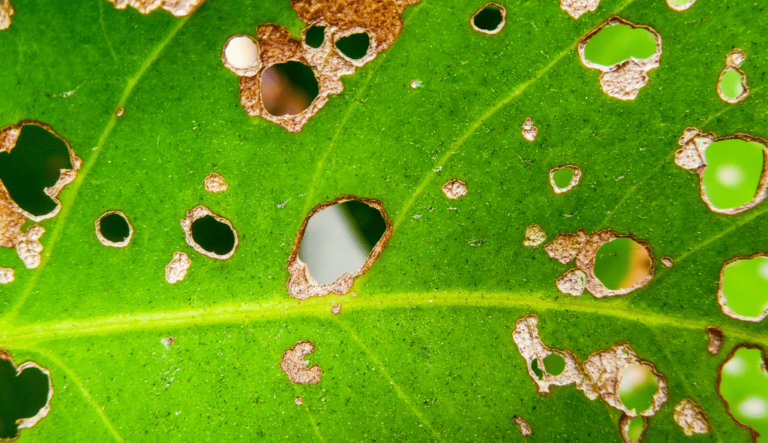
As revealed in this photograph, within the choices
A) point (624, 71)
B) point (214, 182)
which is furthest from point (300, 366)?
point (624, 71)

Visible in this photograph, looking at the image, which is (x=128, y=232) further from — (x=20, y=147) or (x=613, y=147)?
(x=613, y=147)

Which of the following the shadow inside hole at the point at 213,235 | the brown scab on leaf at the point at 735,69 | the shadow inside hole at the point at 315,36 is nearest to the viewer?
the brown scab on leaf at the point at 735,69

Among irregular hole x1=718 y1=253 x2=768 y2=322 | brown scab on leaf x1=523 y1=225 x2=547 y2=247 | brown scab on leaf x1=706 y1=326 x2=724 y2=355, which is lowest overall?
brown scab on leaf x1=706 y1=326 x2=724 y2=355

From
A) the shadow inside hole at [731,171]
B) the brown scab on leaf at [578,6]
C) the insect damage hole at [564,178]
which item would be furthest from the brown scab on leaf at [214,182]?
the shadow inside hole at [731,171]

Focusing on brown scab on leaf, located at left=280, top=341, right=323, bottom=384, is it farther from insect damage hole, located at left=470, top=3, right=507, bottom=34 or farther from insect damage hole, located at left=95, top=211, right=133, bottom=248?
insect damage hole, located at left=470, top=3, right=507, bottom=34

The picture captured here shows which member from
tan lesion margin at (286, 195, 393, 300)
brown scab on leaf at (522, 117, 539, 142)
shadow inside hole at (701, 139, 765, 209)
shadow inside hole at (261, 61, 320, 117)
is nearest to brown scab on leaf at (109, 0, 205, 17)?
shadow inside hole at (261, 61, 320, 117)

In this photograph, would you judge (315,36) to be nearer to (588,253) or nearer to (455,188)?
(455,188)

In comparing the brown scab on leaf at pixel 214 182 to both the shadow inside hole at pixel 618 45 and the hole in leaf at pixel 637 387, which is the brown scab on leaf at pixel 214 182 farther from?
the hole in leaf at pixel 637 387

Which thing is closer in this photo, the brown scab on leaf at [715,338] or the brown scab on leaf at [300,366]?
the brown scab on leaf at [715,338]
